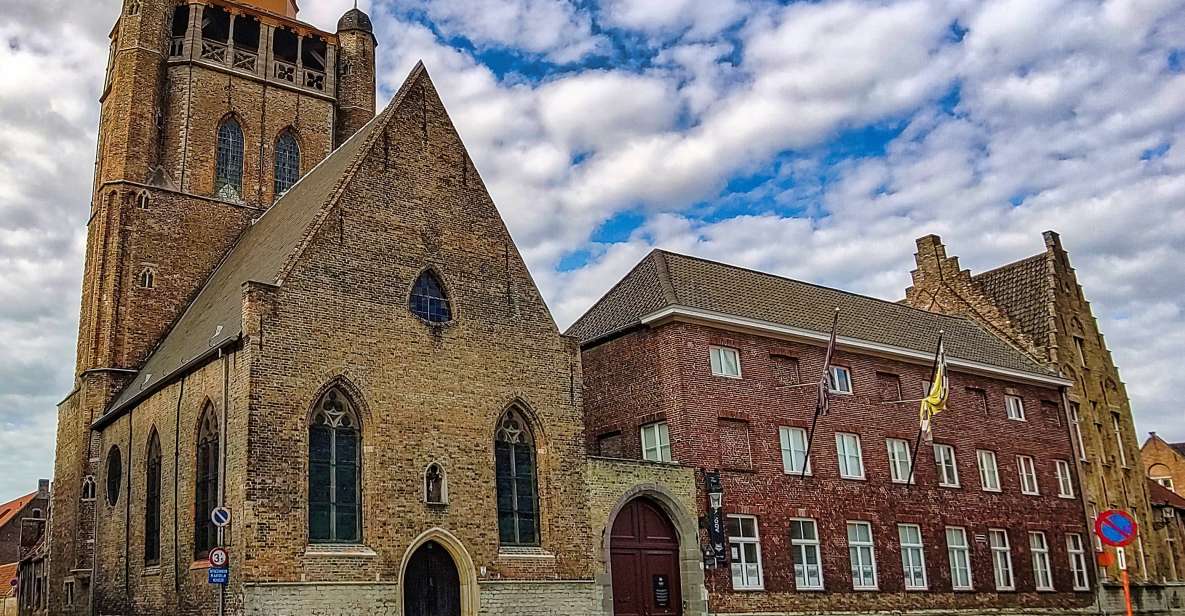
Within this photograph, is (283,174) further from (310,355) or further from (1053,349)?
(1053,349)

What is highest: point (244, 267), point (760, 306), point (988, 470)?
point (244, 267)

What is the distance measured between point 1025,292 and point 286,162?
26.2 m

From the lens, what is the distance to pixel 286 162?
3316 centimetres

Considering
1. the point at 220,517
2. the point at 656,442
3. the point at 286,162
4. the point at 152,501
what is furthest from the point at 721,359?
the point at 286,162

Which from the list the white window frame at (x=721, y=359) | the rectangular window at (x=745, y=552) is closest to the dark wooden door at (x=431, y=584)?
the rectangular window at (x=745, y=552)

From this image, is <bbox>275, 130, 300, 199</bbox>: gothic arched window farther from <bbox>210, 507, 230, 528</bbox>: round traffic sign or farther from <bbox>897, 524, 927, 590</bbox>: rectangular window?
<bbox>897, 524, 927, 590</bbox>: rectangular window

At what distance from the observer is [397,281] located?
2127 centimetres

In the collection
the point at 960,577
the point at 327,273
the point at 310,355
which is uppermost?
the point at 327,273

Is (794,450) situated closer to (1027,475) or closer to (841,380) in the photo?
(841,380)

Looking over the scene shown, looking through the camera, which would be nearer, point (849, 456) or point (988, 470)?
point (849, 456)

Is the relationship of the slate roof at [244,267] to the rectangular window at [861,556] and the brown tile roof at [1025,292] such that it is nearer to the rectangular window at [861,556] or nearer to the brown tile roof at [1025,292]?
the rectangular window at [861,556]

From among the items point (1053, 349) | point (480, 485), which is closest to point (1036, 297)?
point (1053, 349)

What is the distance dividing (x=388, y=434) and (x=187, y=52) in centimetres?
1786

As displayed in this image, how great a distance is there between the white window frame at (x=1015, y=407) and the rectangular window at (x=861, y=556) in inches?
345
